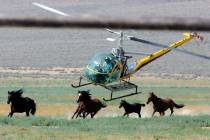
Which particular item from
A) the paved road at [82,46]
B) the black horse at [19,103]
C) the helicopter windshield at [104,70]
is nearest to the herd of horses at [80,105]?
the black horse at [19,103]

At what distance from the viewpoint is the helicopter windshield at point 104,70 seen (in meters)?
27.3

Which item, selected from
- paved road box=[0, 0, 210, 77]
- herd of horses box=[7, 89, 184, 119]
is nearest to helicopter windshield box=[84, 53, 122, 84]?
herd of horses box=[7, 89, 184, 119]

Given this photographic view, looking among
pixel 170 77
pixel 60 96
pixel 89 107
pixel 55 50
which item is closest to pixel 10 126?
pixel 89 107

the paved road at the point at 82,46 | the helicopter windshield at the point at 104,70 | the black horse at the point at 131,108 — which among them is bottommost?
the paved road at the point at 82,46

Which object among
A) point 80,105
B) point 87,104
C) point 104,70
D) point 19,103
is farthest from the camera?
point 104,70

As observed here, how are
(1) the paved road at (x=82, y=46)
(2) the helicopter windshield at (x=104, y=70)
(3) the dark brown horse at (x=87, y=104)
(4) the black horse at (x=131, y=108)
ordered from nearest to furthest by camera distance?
(3) the dark brown horse at (x=87, y=104) → (4) the black horse at (x=131, y=108) → (2) the helicopter windshield at (x=104, y=70) → (1) the paved road at (x=82, y=46)

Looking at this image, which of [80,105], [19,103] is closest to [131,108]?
[80,105]

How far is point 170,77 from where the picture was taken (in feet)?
213

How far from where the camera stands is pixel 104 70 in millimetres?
27438

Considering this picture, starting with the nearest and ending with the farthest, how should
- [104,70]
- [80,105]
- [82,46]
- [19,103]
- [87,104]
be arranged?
[19,103] → [80,105] → [87,104] → [104,70] → [82,46]

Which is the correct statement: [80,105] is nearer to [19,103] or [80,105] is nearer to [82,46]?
[19,103]

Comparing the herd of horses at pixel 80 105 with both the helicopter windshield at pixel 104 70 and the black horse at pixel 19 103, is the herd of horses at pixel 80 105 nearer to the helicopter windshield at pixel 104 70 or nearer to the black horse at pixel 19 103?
the black horse at pixel 19 103

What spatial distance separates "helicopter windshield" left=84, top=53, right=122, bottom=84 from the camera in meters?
27.3

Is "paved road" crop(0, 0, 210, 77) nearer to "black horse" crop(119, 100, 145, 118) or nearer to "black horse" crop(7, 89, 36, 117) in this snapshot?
"black horse" crop(119, 100, 145, 118)
